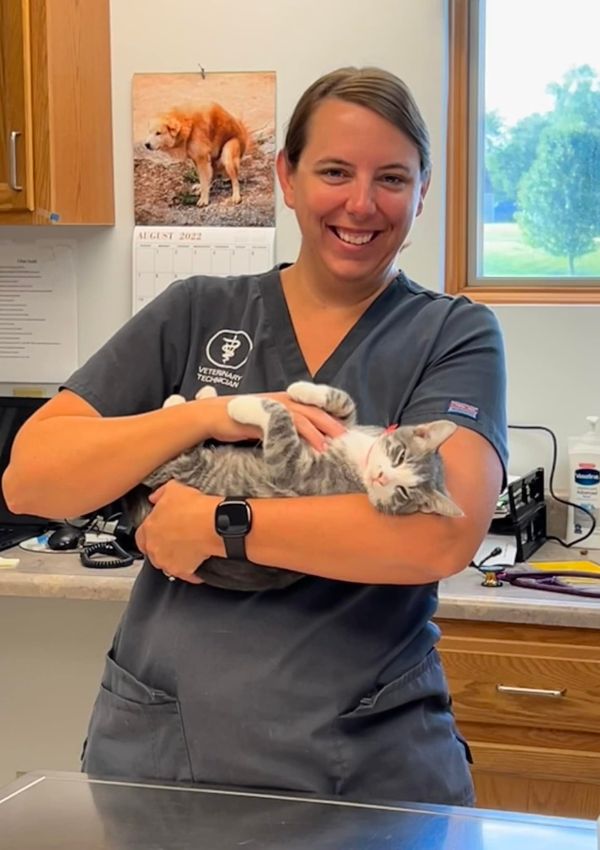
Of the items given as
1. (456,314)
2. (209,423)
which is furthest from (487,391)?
(209,423)

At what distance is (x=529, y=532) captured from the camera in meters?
2.20

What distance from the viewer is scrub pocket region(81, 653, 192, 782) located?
3.73ft

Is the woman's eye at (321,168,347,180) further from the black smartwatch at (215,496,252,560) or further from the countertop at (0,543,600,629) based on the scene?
the countertop at (0,543,600,629)

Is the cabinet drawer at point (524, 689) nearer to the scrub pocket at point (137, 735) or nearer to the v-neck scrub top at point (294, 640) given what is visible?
the v-neck scrub top at point (294, 640)

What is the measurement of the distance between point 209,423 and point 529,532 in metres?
1.24

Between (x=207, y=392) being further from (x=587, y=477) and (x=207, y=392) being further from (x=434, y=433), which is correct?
(x=587, y=477)

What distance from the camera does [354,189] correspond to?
119cm

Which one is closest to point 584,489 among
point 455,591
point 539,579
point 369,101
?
point 539,579

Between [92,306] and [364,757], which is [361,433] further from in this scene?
[92,306]

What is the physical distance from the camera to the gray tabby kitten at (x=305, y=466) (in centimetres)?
110

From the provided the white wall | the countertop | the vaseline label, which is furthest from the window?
the countertop

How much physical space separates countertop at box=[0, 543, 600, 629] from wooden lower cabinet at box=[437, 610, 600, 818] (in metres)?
0.04

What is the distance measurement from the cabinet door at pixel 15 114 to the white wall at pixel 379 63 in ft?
1.15

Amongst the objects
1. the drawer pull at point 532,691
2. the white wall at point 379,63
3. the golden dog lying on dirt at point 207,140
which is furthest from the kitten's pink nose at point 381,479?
the golden dog lying on dirt at point 207,140
